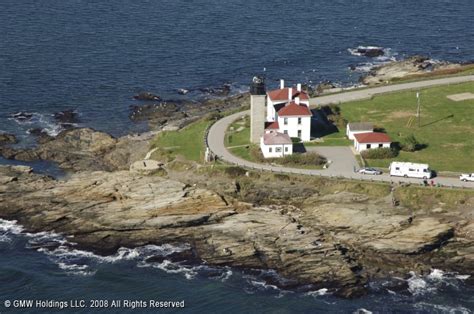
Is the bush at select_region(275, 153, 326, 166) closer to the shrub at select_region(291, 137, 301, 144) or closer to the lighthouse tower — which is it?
the shrub at select_region(291, 137, 301, 144)

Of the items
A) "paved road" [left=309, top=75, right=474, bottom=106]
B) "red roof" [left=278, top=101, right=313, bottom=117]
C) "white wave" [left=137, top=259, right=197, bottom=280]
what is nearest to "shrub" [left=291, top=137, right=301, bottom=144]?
"red roof" [left=278, top=101, right=313, bottom=117]

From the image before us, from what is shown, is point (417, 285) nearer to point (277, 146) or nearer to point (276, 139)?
point (277, 146)

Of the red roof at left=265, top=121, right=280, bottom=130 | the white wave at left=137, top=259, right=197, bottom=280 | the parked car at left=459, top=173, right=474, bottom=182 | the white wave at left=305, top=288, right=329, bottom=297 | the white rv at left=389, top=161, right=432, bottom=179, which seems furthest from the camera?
the red roof at left=265, top=121, right=280, bottom=130

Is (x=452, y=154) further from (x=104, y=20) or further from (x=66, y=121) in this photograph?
(x=104, y=20)

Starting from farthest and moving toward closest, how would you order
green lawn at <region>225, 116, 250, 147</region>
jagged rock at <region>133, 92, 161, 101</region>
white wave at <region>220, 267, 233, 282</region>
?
jagged rock at <region>133, 92, 161, 101</region>
green lawn at <region>225, 116, 250, 147</region>
white wave at <region>220, 267, 233, 282</region>

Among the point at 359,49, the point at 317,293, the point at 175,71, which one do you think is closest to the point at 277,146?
the point at 317,293

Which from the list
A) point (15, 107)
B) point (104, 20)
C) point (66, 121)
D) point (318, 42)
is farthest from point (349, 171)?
point (104, 20)
